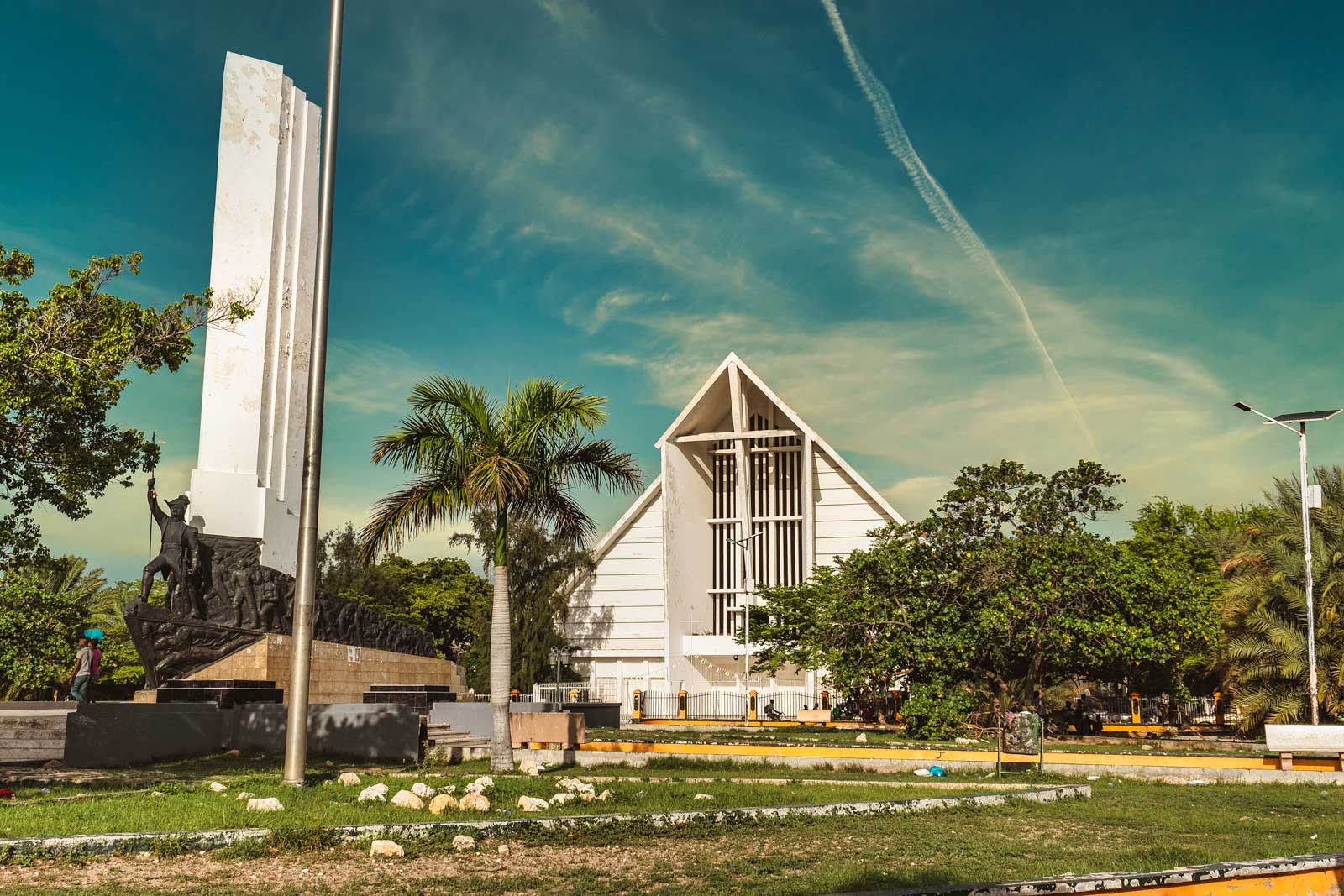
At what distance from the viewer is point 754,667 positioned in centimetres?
3803

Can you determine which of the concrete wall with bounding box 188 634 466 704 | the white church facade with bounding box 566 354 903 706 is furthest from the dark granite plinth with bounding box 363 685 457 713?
the white church facade with bounding box 566 354 903 706

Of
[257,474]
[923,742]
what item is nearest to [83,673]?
[257,474]

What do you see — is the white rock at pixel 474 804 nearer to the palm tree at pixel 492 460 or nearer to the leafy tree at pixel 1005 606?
the palm tree at pixel 492 460

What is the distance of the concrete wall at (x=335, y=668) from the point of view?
19.6 m

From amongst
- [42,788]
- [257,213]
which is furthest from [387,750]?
[257,213]

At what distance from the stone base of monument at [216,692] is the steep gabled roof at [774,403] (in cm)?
3023

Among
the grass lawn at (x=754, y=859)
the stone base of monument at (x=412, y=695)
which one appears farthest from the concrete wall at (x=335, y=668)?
the grass lawn at (x=754, y=859)

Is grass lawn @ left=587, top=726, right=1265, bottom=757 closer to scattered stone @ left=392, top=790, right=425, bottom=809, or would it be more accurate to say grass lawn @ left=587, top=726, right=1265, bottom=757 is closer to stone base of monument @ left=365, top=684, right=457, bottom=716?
stone base of monument @ left=365, top=684, right=457, bottom=716

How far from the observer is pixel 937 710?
70.0 ft

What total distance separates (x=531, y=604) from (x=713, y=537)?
9.33m

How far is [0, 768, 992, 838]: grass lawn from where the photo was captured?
25.4ft

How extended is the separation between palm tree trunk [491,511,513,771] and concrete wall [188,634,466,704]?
218 inches

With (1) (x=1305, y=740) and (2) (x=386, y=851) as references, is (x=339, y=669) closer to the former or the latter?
(2) (x=386, y=851)

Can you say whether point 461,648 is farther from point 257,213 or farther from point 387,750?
point 387,750
